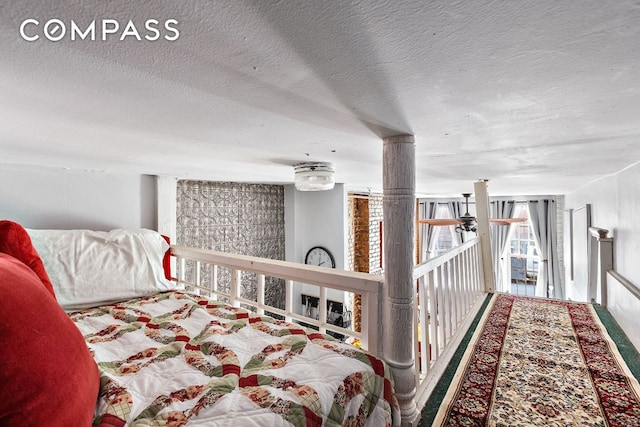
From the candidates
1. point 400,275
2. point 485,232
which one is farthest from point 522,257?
point 400,275

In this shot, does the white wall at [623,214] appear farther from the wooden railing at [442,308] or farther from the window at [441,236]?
the window at [441,236]

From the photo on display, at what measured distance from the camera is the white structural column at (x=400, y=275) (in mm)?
1339

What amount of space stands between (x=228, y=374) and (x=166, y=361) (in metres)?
0.29

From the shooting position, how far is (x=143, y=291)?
1.95 m

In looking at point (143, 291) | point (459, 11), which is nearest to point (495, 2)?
point (459, 11)

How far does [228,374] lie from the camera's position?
3.50 ft

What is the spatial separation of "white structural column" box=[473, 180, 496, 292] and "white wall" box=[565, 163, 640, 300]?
3.50ft

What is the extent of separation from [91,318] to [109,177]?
1354 mm

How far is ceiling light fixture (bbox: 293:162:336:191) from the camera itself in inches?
82.2

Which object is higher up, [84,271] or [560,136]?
[560,136]

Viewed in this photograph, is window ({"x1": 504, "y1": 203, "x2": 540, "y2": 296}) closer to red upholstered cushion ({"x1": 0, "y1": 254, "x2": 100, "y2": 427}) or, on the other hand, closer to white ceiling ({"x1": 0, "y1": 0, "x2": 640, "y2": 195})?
white ceiling ({"x1": 0, "y1": 0, "x2": 640, "y2": 195})

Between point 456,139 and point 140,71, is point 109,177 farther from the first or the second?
point 456,139

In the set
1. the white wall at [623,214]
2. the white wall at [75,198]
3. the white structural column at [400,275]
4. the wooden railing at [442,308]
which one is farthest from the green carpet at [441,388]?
the white wall at [75,198]

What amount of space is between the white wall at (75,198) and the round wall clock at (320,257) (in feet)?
7.62
